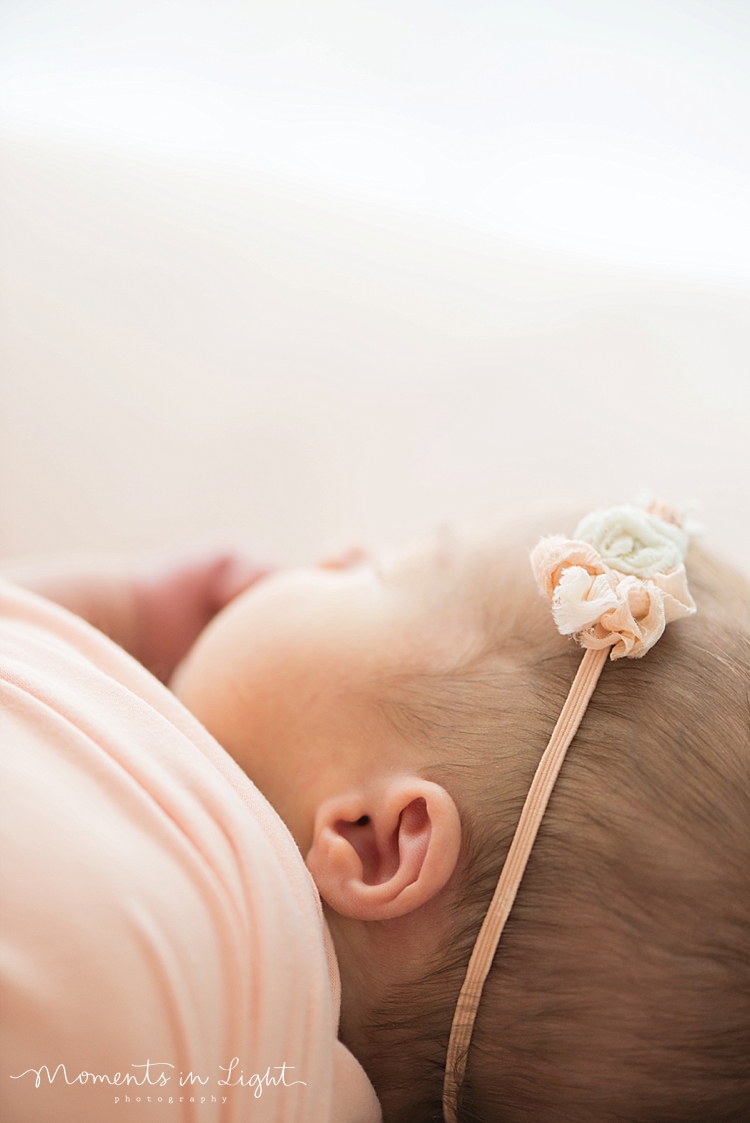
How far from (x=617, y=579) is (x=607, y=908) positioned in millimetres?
231

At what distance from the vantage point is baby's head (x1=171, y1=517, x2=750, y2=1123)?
0.62m

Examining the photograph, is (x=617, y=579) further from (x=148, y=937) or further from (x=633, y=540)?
(x=148, y=937)

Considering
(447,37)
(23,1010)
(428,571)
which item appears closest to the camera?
(23,1010)

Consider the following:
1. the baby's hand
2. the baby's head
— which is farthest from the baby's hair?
the baby's hand

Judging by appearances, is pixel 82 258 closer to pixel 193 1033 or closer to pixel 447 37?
pixel 447 37

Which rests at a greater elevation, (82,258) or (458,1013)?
(82,258)

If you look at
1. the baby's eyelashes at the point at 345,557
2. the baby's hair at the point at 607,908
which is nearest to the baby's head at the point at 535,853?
the baby's hair at the point at 607,908

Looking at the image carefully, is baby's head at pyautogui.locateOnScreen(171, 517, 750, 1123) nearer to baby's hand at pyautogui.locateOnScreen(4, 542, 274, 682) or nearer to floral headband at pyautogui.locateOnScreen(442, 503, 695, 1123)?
floral headband at pyautogui.locateOnScreen(442, 503, 695, 1123)

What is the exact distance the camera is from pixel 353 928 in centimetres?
69

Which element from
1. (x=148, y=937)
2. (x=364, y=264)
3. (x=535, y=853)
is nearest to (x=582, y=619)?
(x=535, y=853)

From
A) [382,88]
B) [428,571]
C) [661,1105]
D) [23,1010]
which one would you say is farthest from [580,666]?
[382,88]

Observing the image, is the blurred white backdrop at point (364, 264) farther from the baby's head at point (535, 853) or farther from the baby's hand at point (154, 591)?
the baby's head at point (535, 853)

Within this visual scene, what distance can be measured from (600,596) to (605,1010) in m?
0.27

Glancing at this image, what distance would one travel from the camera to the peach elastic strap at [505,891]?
640 millimetres
